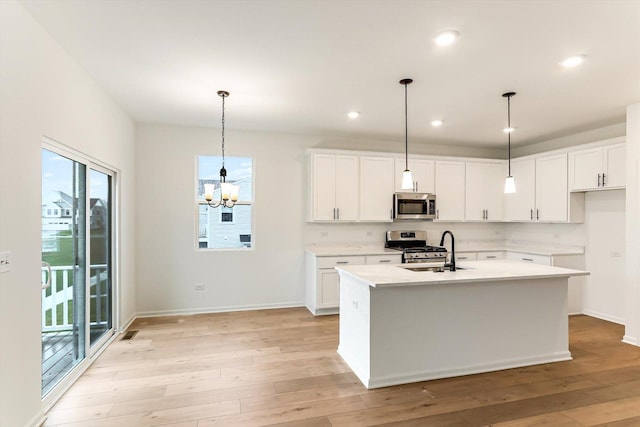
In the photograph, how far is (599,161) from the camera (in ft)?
14.6

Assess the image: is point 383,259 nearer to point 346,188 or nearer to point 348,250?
point 348,250

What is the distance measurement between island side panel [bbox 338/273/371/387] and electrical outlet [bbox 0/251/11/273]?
241 centimetres

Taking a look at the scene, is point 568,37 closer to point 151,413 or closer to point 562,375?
point 562,375

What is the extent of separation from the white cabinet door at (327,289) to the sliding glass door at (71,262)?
2.63 m

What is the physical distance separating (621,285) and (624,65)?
314cm

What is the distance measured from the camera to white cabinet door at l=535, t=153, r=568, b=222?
4.90m

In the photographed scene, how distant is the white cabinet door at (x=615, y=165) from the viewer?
418 centimetres

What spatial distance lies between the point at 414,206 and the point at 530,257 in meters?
1.91

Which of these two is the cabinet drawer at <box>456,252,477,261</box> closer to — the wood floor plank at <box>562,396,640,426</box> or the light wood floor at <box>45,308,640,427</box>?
the light wood floor at <box>45,308,640,427</box>

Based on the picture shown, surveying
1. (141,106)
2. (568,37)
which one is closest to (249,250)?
(141,106)

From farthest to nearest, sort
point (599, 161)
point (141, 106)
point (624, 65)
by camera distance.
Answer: point (599, 161) → point (141, 106) → point (624, 65)

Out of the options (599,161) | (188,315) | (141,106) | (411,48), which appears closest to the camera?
(411,48)

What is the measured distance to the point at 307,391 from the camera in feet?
8.83

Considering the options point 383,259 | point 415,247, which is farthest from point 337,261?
point 415,247
